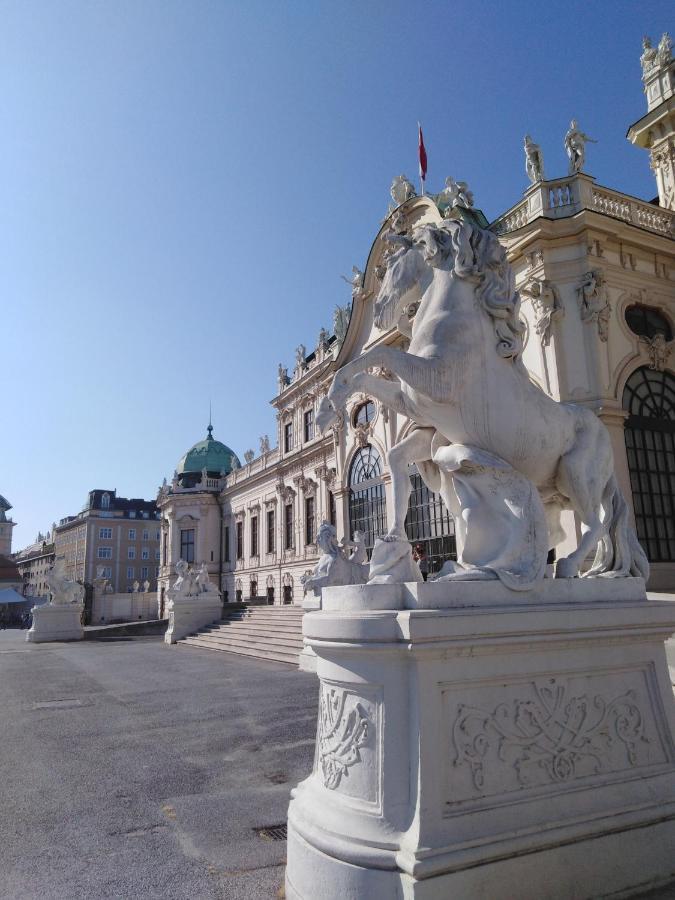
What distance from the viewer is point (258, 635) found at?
16609 millimetres

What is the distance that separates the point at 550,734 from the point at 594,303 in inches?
520

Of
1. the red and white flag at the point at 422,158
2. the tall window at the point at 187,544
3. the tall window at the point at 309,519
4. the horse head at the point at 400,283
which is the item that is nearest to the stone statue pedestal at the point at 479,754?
the horse head at the point at 400,283

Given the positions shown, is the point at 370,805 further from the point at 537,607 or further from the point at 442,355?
the point at 442,355

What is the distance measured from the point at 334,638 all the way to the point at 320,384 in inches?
1094

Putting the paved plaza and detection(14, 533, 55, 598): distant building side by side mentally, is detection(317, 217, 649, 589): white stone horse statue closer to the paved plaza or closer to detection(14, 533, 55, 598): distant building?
the paved plaza

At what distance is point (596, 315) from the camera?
13984 millimetres

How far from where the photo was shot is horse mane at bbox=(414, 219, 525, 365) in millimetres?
3201

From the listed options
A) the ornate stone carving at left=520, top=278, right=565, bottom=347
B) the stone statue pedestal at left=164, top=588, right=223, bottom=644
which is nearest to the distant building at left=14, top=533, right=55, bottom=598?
the stone statue pedestal at left=164, top=588, right=223, bottom=644

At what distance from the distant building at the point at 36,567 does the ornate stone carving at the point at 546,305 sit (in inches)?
2917

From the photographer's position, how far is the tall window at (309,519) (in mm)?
30794

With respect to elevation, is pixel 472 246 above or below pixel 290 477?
below

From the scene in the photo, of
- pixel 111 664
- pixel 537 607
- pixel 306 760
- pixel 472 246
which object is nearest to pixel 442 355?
pixel 472 246

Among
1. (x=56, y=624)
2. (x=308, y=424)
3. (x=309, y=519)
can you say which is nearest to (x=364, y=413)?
(x=308, y=424)

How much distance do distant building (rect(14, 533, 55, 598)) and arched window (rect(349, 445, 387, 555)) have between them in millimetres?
63205
